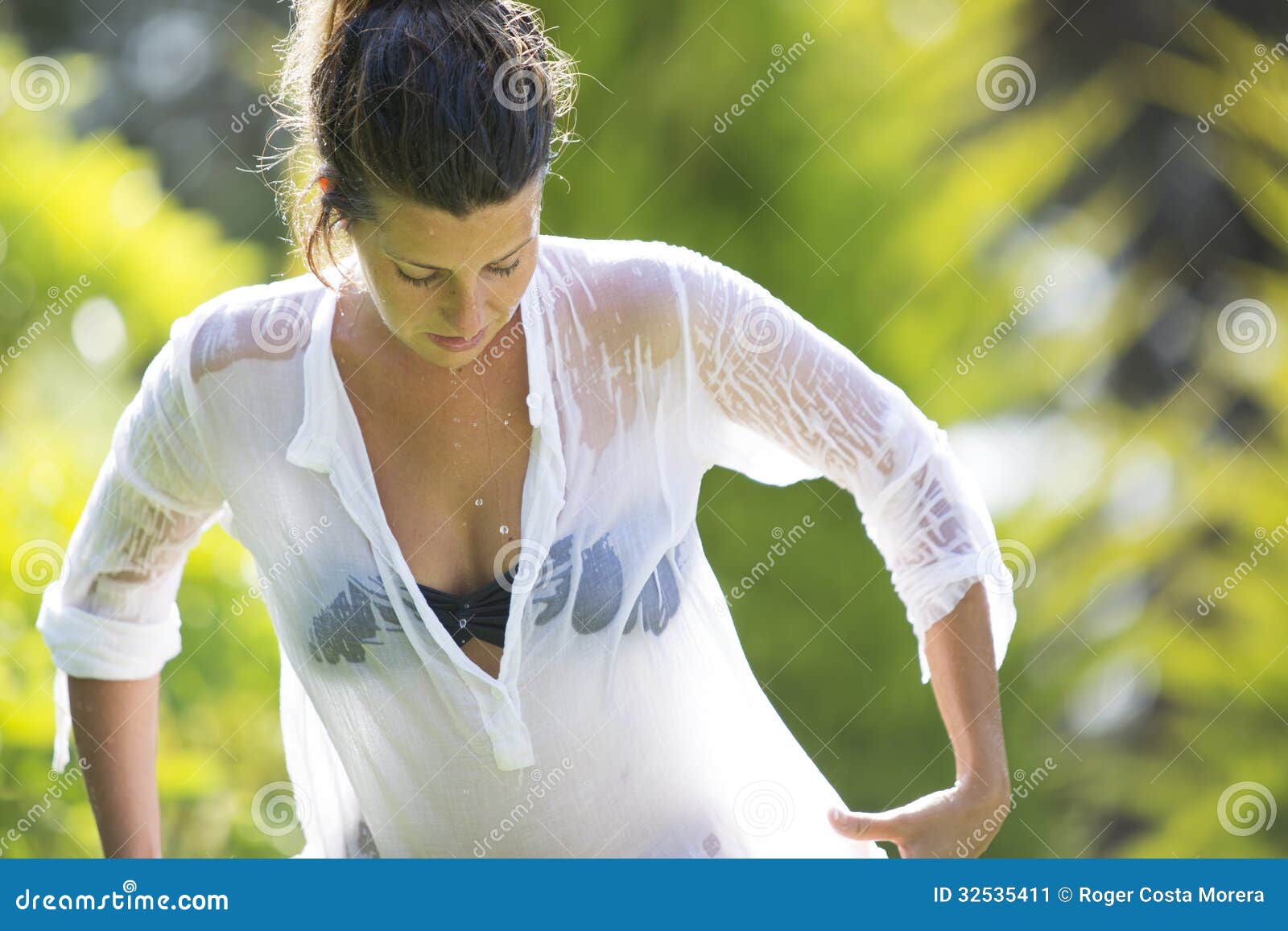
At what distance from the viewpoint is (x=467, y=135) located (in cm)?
97

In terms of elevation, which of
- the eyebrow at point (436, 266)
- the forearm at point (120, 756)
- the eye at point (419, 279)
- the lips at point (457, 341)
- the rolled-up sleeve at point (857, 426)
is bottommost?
the forearm at point (120, 756)

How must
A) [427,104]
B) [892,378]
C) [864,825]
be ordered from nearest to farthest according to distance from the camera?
1. [427,104]
2. [864,825]
3. [892,378]

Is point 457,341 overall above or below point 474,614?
above

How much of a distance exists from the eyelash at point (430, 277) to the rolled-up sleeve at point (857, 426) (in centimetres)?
15

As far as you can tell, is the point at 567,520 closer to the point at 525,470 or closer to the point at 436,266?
the point at 525,470

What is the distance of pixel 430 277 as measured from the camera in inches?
40.1

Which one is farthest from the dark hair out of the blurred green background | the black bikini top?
the blurred green background

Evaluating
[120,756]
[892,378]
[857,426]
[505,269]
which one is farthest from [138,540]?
[892,378]

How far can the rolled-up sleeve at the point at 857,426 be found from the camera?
1099mm

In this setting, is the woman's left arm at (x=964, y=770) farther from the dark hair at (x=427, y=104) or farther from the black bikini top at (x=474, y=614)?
the dark hair at (x=427, y=104)

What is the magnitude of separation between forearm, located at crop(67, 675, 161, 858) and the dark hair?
1.61ft

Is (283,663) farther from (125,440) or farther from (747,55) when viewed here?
(747,55)

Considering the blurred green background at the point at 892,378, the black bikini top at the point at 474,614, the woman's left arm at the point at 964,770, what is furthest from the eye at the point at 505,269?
the blurred green background at the point at 892,378

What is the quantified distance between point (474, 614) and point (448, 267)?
0.28 m
